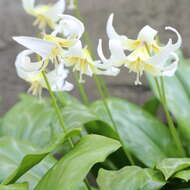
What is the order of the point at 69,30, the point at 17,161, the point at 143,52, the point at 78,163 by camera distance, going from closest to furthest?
the point at 78,163 → the point at 69,30 → the point at 143,52 → the point at 17,161

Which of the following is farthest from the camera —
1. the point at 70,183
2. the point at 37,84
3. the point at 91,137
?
the point at 37,84

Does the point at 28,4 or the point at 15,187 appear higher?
the point at 28,4

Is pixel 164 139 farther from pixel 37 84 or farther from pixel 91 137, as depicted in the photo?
pixel 91 137

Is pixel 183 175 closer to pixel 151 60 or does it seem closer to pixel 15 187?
pixel 151 60

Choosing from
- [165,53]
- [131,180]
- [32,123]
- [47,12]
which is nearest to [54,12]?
[47,12]

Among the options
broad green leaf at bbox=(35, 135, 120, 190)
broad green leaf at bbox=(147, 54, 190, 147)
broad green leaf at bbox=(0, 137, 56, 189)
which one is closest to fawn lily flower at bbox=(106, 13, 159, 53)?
broad green leaf at bbox=(35, 135, 120, 190)

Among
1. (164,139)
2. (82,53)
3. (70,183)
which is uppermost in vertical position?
(82,53)

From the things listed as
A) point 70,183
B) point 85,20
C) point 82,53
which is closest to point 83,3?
point 85,20
